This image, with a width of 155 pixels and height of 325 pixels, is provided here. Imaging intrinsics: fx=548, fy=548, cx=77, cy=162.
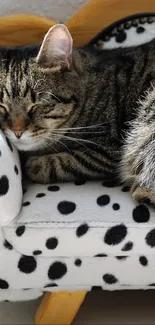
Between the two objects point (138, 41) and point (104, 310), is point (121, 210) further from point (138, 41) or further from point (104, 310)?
point (138, 41)

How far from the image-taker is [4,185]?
132 centimetres

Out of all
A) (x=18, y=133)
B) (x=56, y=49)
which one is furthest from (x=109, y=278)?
(x=56, y=49)

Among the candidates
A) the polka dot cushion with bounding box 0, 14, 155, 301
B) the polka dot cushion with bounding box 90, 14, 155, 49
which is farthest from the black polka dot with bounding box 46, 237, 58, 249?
the polka dot cushion with bounding box 90, 14, 155, 49

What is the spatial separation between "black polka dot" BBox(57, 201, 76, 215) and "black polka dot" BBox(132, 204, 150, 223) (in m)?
0.15

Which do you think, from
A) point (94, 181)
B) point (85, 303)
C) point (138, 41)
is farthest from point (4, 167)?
point (138, 41)

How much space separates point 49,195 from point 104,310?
46cm

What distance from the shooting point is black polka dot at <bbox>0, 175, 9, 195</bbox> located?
4.31 ft

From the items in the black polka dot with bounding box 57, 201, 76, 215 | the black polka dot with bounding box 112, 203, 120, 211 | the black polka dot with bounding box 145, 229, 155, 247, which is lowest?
the black polka dot with bounding box 145, 229, 155, 247

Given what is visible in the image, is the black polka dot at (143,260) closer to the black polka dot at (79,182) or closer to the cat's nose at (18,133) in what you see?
the black polka dot at (79,182)

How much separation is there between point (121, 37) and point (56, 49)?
0.44 m

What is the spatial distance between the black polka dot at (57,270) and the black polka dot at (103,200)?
176 millimetres

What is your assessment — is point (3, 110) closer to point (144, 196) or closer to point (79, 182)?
point (79, 182)

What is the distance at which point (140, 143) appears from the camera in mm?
1463

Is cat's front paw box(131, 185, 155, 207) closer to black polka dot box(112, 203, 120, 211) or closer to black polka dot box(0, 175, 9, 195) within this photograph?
black polka dot box(112, 203, 120, 211)
